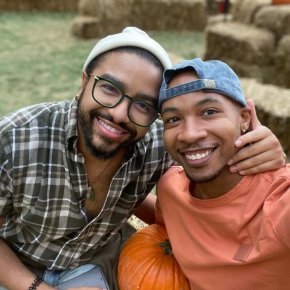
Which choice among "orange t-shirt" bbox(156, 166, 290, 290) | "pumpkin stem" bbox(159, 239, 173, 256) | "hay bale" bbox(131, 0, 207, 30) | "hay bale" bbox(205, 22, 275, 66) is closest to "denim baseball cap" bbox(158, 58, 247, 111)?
"orange t-shirt" bbox(156, 166, 290, 290)

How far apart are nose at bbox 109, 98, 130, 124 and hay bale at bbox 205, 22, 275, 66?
4.52 metres

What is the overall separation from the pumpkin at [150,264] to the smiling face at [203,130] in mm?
533

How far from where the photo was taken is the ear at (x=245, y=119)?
187 centimetres

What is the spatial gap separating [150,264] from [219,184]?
0.57 meters

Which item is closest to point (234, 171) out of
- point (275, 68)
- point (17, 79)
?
point (275, 68)

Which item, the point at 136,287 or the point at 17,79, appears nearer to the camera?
the point at 136,287

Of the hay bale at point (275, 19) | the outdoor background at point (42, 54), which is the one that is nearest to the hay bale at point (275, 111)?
the hay bale at point (275, 19)

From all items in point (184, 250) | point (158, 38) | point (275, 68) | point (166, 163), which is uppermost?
point (166, 163)

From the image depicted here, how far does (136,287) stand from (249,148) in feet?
2.80

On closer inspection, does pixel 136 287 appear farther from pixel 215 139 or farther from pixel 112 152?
pixel 215 139

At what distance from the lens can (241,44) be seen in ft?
20.0

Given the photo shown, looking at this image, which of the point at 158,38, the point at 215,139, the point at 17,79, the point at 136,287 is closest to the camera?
the point at 215,139

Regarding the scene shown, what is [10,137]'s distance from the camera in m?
1.87

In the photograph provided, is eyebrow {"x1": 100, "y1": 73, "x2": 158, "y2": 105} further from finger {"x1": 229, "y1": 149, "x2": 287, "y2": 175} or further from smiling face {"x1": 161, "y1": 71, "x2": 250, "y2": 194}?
finger {"x1": 229, "y1": 149, "x2": 287, "y2": 175}
